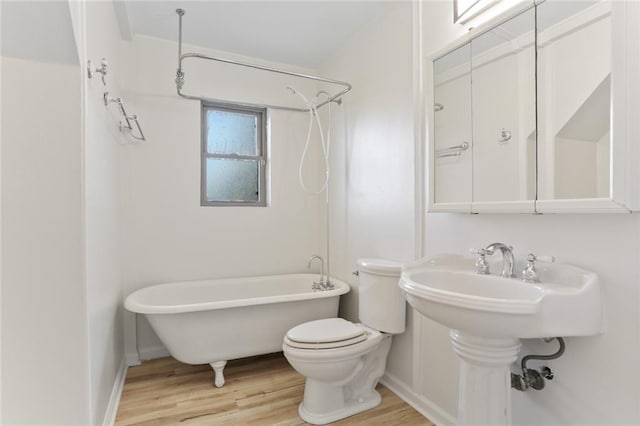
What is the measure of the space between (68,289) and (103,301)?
22.3 inches

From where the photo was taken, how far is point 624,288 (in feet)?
3.67

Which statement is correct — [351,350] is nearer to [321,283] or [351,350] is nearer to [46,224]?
[321,283]

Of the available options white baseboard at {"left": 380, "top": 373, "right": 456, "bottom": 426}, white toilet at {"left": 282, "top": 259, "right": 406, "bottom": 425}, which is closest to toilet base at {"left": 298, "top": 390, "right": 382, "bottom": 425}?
white toilet at {"left": 282, "top": 259, "right": 406, "bottom": 425}

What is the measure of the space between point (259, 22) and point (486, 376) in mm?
2470

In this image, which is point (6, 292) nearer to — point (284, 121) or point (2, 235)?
point (2, 235)

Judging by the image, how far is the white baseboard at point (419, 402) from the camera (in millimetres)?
1788

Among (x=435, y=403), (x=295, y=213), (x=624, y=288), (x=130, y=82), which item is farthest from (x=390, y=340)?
(x=130, y=82)

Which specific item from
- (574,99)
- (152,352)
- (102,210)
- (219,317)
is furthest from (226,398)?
(574,99)

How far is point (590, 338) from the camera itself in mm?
1214

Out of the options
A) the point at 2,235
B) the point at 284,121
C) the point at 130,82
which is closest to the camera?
the point at 2,235

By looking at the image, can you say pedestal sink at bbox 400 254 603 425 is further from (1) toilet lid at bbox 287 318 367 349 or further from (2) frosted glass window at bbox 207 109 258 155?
(2) frosted glass window at bbox 207 109 258 155

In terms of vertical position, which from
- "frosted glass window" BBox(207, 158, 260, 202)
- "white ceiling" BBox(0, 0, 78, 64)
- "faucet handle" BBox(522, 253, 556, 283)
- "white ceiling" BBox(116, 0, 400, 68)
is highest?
"white ceiling" BBox(116, 0, 400, 68)

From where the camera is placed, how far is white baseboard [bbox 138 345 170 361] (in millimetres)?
2604

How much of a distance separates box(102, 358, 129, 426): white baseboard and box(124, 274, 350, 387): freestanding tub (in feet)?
1.15
